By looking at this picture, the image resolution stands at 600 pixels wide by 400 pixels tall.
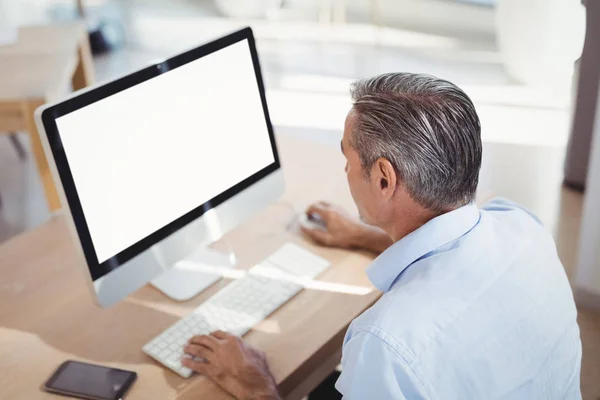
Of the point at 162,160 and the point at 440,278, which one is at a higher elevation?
the point at 162,160

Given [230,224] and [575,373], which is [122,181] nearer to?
[230,224]

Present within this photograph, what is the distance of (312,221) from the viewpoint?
1.90 metres

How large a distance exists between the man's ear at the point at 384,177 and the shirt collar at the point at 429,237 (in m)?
0.09

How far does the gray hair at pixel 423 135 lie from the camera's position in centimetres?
124

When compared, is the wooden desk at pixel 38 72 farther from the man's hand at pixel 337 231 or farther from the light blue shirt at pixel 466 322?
the light blue shirt at pixel 466 322

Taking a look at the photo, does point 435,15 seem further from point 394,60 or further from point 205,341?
point 205,341

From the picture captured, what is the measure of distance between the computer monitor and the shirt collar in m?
0.52

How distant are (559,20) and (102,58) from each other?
111 inches

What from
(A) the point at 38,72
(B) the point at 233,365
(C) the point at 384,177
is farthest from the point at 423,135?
(A) the point at 38,72

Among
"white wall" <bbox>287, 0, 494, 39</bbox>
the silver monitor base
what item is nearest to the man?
the silver monitor base

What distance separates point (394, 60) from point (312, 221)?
9.91ft

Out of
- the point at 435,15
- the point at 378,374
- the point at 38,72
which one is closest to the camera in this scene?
the point at 378,374

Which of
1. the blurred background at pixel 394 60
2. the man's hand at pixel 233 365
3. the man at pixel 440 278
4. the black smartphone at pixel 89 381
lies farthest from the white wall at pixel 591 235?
the black smartphone at pixel 89 381

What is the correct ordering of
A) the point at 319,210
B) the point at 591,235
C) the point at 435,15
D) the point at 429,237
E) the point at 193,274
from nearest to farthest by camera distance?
the point at 429,237 → the point at 193,274 → the point at 319,210 → the point at 591,235 → the point at 435,15
